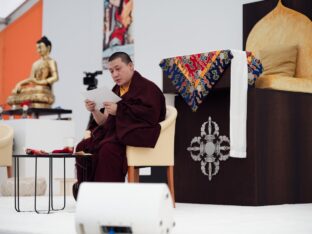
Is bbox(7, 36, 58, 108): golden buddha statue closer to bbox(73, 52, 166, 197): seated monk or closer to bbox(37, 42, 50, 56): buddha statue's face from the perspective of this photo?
bbox(37, 42, 50, 56): buddha statue's face

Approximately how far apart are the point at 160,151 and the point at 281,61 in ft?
5.60

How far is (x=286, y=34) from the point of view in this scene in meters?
5.62

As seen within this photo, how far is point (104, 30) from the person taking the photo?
354 inches

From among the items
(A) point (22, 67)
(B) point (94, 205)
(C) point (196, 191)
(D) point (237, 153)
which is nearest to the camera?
(B) point (94, 205)

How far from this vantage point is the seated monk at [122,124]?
392 centimetres

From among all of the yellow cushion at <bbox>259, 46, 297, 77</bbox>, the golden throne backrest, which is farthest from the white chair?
the golden throne backrest

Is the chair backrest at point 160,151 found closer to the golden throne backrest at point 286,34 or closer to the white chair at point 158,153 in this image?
the white chair at point 158,153

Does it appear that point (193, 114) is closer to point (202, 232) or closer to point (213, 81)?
point (213, 81)

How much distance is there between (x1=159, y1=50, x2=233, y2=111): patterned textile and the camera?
4.30m

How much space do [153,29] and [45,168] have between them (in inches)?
83.9

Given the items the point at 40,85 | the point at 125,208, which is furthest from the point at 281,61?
the point at 40,85

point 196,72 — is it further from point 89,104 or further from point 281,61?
point 281,61

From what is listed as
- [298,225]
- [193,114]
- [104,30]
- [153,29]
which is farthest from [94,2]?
[298,225]

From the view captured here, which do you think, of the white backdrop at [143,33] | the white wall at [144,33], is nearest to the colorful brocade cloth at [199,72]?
the white backdrop at [143,33]
